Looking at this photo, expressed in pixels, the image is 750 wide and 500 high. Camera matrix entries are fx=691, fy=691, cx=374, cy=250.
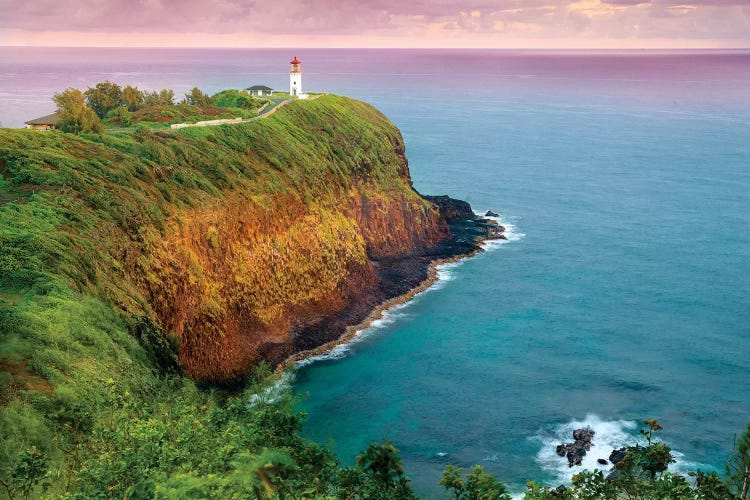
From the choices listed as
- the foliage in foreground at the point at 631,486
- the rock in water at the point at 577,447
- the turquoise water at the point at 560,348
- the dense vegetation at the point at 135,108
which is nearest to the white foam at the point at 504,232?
the turquoise water at the point at 560,348

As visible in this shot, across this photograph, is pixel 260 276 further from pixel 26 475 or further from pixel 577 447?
pixel 26 475

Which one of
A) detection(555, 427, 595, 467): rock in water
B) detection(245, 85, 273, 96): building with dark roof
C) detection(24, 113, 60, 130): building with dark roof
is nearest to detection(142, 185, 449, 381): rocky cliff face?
detection(555, 427, 595, 467): rock in water

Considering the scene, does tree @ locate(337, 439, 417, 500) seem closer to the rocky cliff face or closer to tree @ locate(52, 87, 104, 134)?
the rocky cliff face

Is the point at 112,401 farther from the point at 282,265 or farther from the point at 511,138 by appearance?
the point at 511,138

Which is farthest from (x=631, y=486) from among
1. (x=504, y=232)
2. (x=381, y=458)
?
(x=504, y=232)

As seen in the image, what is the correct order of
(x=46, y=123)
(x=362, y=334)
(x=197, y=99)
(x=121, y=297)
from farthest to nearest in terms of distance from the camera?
1. (x=197, y=99)
2. (x=46, y=123)
3. (x=362, y=334)
4. (x=121, y=297)

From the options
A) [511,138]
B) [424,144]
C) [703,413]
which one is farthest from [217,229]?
[511,138]
